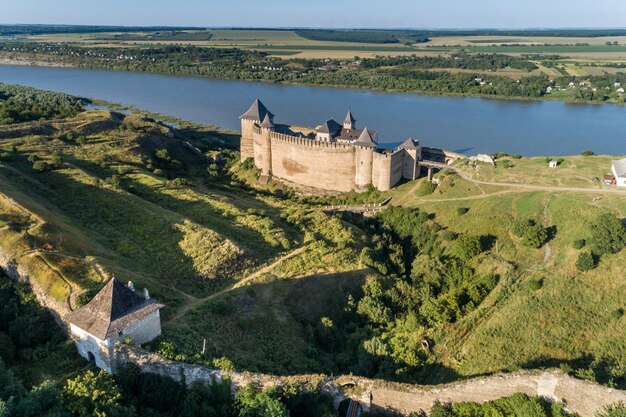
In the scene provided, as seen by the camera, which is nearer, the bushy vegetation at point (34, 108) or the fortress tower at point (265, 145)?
the fortress tower at point (265, 145)

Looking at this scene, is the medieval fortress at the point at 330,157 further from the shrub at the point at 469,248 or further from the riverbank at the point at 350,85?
the riverbank at the point at 350,85

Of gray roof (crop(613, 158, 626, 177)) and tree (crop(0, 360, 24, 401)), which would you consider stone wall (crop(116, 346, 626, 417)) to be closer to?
tree (crop(0, 360, 24, 401))

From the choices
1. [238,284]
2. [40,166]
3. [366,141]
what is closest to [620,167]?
[366,141]

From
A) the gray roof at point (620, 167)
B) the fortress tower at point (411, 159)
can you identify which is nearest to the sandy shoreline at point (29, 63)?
the fortress tower at point (411, 159)

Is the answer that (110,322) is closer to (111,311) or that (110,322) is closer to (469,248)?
A: (111,311)

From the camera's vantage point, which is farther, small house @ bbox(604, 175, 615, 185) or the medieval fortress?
the medieval fortress

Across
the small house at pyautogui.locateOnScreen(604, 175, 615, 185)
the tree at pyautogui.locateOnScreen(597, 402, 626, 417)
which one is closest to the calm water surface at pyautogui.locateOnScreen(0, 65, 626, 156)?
the small house at pyautogui.locateOnScreen(604, 175, 615, 185)

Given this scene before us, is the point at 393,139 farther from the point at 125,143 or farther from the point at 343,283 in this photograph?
the point at 343,283
